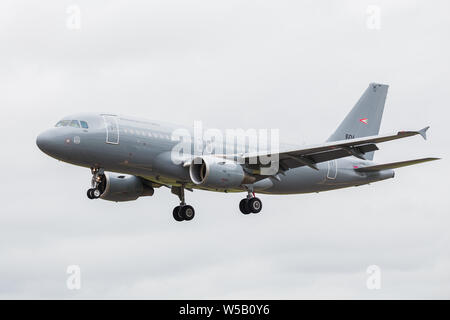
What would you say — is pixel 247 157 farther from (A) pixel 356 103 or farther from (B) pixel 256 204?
(A) pixel 356 103

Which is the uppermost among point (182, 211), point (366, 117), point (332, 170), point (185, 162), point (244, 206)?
point (366, 117)

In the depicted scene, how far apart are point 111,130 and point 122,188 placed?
24.8 feet

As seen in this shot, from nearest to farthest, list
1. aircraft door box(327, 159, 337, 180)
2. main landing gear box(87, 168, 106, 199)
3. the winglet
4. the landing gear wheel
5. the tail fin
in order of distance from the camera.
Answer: the winglet < main landing gear box(87, 168, 106, 199) < the landing gear wheel < aircraft door box(327, 159, 337, 180) < the tail fin

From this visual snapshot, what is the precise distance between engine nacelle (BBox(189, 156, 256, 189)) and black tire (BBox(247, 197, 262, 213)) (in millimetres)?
1602

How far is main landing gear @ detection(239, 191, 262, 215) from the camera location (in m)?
57.5

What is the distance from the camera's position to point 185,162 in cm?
5578

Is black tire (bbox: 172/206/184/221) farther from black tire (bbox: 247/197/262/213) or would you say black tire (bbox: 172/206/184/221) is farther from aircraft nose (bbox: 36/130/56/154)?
aircraft nose (bbox: 36/130/56/154)

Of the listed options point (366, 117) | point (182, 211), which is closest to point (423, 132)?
point (182, 211)

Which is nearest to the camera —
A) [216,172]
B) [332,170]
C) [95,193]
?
[216,172]

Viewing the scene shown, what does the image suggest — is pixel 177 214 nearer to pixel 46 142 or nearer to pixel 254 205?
pixel 254 205

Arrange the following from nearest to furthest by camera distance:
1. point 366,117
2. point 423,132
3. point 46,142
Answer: point 423,132
point 46,142
point 366,117

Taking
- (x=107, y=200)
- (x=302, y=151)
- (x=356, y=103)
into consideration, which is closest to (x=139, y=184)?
(x=107, y=200)

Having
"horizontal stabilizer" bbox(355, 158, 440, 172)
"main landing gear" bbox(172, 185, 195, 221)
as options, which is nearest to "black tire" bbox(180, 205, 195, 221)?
"main landing gear" bbox(172, 185, 195, 221)

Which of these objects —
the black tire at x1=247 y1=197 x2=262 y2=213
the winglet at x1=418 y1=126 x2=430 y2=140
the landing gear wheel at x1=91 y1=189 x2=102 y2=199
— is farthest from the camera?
the black tire at x1=247 y1=197 x2=262 y2=213
